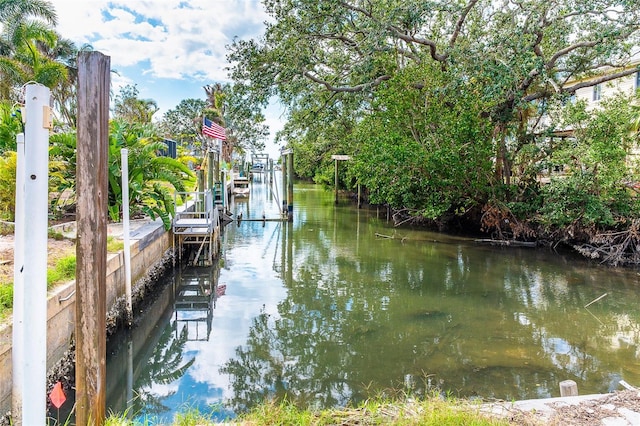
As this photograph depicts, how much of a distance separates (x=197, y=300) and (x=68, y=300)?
3.85 meters

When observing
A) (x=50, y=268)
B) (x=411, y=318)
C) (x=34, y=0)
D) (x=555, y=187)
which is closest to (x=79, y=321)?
(x=50, y=268)

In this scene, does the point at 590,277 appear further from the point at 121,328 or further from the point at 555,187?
the point at 121,328

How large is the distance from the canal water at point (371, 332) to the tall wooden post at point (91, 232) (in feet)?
3.90

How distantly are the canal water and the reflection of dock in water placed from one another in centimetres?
4

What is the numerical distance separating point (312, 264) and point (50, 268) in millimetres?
6910

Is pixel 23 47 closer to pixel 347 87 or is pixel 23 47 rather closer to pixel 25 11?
pixel 25 11

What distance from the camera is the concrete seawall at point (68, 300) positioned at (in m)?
3.67

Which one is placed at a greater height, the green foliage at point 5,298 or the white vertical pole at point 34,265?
the white vertical pole at point 34,265

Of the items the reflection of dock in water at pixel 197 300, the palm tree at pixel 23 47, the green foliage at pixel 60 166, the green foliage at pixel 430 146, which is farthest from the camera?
the palm tree at pixel 23 47

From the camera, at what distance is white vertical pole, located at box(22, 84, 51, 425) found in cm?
234

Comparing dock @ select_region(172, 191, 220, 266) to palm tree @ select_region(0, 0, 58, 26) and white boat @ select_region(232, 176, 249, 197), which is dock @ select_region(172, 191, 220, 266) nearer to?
palm tree @ select_region(0, 0, 58, 26)

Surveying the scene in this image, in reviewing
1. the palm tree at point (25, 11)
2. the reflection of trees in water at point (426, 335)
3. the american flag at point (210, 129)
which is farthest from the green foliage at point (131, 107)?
the reflection of trees in water at point (426, 335)

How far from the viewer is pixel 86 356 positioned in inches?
131

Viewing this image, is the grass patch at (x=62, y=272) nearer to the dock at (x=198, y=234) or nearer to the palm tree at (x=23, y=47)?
the dock at (x=198, y=234)
